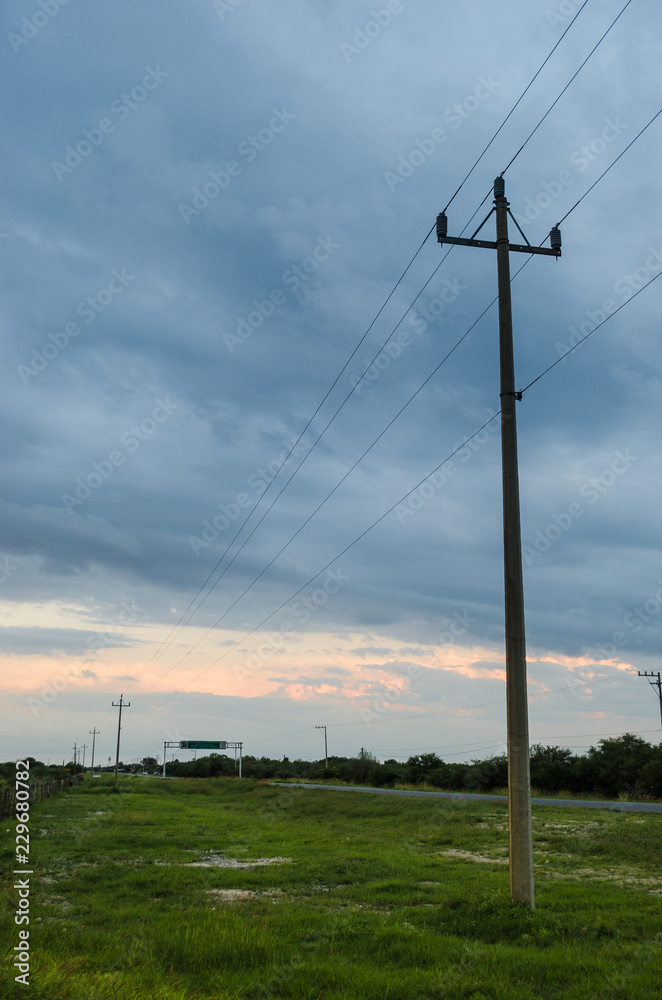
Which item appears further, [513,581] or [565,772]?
[565,772]

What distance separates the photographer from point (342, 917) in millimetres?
11961

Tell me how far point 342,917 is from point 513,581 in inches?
244

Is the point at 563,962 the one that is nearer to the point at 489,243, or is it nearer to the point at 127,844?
the point at 489,243

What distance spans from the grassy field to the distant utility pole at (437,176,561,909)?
98 cm

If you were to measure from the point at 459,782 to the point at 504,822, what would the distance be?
1561 inches

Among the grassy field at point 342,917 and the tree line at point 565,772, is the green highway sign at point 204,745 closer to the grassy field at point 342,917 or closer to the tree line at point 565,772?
the tree line at point 565,772

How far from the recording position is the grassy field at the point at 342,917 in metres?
8.35

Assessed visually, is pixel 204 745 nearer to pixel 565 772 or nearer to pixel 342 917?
pixel 565 772

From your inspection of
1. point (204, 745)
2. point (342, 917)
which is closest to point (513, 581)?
point (342, 917)

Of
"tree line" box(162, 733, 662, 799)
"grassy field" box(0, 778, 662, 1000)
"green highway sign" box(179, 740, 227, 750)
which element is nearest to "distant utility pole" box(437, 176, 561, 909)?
"grassy field" box(0, 778, 662, 1000)

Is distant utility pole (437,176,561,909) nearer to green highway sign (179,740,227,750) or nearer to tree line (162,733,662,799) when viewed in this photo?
tree line (162,733,662,799)

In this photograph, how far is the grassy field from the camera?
8.35 m

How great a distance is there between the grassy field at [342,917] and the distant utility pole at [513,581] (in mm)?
983

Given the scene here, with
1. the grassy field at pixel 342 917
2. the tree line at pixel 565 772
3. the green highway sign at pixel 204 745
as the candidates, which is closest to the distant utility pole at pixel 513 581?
the grassy field at pixel 342 917
